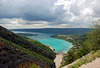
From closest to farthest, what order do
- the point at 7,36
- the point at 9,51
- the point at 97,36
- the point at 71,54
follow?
1. the point at 97,36
2. the point at 9,51
3. the point at 71,54
4. the point at 7,36

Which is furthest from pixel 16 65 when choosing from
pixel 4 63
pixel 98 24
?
pixel 98 24

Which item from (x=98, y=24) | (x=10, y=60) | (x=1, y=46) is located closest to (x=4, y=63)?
(x=10, y=60)

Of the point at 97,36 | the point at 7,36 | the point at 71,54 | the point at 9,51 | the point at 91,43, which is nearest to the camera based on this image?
the point at 97,36

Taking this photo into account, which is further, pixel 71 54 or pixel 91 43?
pixel 71 54

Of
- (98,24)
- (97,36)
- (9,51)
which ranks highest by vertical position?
(98,24)

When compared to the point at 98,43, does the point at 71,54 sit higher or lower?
lower

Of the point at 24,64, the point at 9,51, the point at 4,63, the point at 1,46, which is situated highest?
the point at 1,46

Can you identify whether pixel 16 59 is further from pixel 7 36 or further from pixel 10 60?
pixel 7 36

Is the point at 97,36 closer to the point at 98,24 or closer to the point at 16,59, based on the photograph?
the point at 98,24

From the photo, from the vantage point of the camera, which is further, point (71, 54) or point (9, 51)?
point (71, 54)
